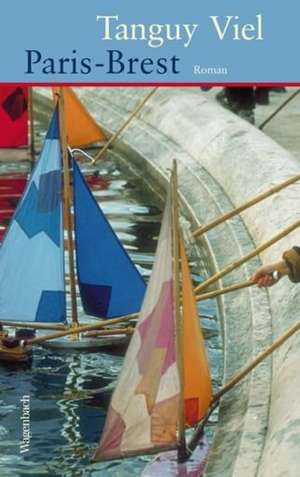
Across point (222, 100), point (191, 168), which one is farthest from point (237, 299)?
point (222, 100)

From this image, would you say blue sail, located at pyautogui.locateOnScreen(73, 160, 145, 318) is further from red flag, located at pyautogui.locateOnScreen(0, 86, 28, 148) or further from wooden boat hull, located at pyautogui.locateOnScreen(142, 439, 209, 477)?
red flag, located at pyautogui.locateOnScreen(0, 86, 28, 148)

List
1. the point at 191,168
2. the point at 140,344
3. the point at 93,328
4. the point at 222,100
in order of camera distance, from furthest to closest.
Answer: the point at 222,100 → the point at 191,168 → the point at 93,328 → the point at 140,344

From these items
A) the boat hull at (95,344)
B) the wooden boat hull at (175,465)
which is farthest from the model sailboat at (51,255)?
the wooden boat hull at (175,465)

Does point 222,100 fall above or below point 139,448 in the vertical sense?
above

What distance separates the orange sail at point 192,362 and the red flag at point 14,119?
1111cm

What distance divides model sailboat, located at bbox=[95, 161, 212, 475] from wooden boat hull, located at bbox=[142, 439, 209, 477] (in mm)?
83

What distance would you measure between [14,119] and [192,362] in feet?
38.9

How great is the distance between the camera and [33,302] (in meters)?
14.9

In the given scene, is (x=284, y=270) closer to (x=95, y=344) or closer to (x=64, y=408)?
(x=64, y=408)

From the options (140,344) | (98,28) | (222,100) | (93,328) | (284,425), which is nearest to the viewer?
(284,425)

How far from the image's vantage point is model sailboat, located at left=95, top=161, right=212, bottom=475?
11352 millimetres

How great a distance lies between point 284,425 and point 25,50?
412 centimetres

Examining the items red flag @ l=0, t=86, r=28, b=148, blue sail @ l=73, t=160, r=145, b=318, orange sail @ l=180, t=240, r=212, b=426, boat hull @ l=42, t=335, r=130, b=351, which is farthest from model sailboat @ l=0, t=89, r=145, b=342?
red flag @ l=0, t=86, r=28, b=148

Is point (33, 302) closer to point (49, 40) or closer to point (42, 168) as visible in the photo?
point (42, 168)
